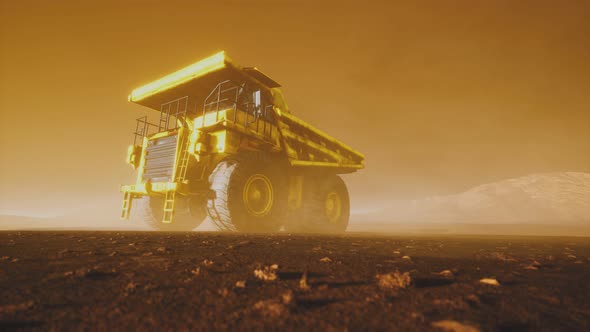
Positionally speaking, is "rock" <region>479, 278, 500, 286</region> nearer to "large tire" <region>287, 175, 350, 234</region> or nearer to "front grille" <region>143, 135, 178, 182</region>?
"front grille" <region>143, 135, 178, 182</region>

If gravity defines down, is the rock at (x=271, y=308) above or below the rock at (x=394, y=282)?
below

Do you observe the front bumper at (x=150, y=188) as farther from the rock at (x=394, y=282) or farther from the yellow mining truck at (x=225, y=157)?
the rock at (x=394, y=282)

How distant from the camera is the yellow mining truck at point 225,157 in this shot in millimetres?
5781

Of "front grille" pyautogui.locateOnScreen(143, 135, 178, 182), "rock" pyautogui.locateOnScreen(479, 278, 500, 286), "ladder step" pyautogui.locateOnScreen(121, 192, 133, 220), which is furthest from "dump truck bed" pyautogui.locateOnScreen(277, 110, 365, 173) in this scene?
"rock" pyautogui.locateOnScreen(479, 278, 500, 286)

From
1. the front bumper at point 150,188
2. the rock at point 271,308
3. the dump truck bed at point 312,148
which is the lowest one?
the rock at point 271,308

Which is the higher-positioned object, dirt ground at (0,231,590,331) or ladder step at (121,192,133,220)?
ladder step at (121,192,133,220)

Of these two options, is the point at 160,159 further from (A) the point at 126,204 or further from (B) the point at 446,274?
(B) the point at 446,274

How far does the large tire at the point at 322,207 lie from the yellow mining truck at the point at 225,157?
0.03 metres

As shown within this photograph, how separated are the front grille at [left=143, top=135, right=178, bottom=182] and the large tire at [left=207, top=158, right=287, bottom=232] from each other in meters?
1.30

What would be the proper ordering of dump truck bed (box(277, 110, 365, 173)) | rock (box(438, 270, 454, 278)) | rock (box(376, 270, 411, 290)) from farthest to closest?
dump truck bed (box(277, 110, 365, 173)), rock (box(438, 270, 454, 278)), rock (box(376, 270, 411, 290))

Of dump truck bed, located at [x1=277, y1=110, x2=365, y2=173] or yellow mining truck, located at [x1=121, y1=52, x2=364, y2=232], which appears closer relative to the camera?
yellow mining truck, located at [x1=121, y1=52, x2=364, y2=232]

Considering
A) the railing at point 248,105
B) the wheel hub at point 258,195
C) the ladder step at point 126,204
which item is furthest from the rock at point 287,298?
the ladder step at point 126,204

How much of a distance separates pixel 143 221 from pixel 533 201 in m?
85.7

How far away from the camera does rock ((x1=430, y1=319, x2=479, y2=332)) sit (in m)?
0.88
